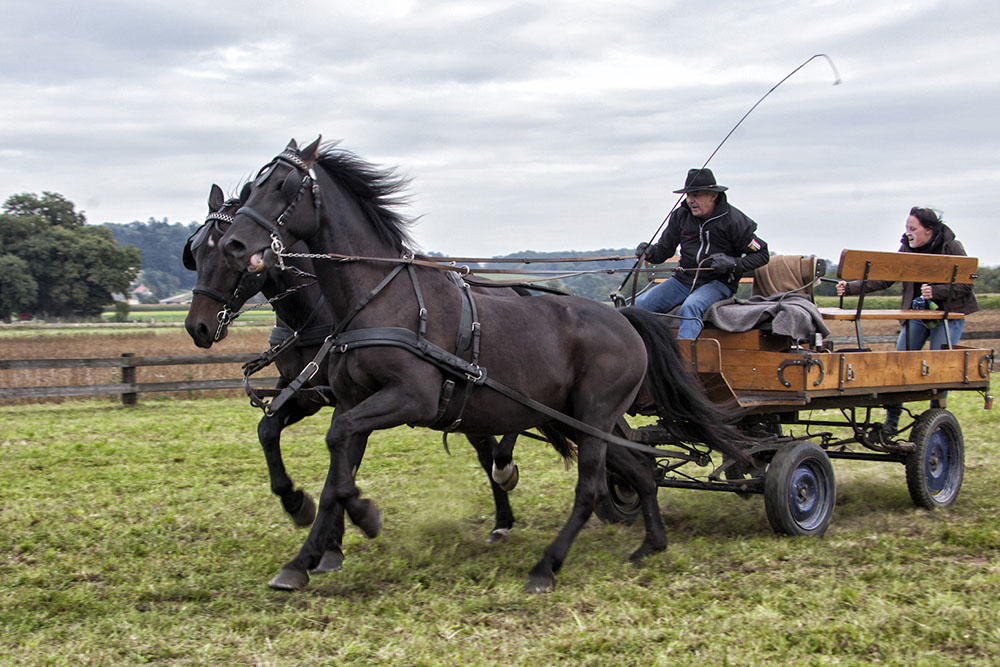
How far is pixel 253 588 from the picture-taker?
15.7 ft

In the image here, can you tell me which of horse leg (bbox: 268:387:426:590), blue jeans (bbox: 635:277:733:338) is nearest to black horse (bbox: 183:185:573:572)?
horse leg (bbox: 268:387:426:590)

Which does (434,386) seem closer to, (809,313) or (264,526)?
(264,526)

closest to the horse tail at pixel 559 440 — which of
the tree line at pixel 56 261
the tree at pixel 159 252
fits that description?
the tree line at pixel 56 261

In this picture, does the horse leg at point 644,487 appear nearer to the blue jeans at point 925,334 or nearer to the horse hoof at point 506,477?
the horse hoof at point 506,477

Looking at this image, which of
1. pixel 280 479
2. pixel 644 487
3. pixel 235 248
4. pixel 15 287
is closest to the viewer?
pixel 235 248

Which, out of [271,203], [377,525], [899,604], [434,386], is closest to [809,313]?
[899,604]

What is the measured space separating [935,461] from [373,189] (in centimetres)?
498

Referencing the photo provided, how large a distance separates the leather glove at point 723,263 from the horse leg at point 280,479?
308 cm

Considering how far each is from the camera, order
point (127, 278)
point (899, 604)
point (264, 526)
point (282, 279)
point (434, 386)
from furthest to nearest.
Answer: point (127, 278) < point (264, 526) < point (282, 279) < point (434, 386) < point (899, 604)

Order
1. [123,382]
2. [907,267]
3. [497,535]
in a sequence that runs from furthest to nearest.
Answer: [123,382] → [907,267] → [497,535]

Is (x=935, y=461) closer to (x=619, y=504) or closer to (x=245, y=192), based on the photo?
(x=619, y=504)

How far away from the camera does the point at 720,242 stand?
6180 mm

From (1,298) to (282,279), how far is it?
1654 inches

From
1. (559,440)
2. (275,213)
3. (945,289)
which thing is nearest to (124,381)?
(559,440)
